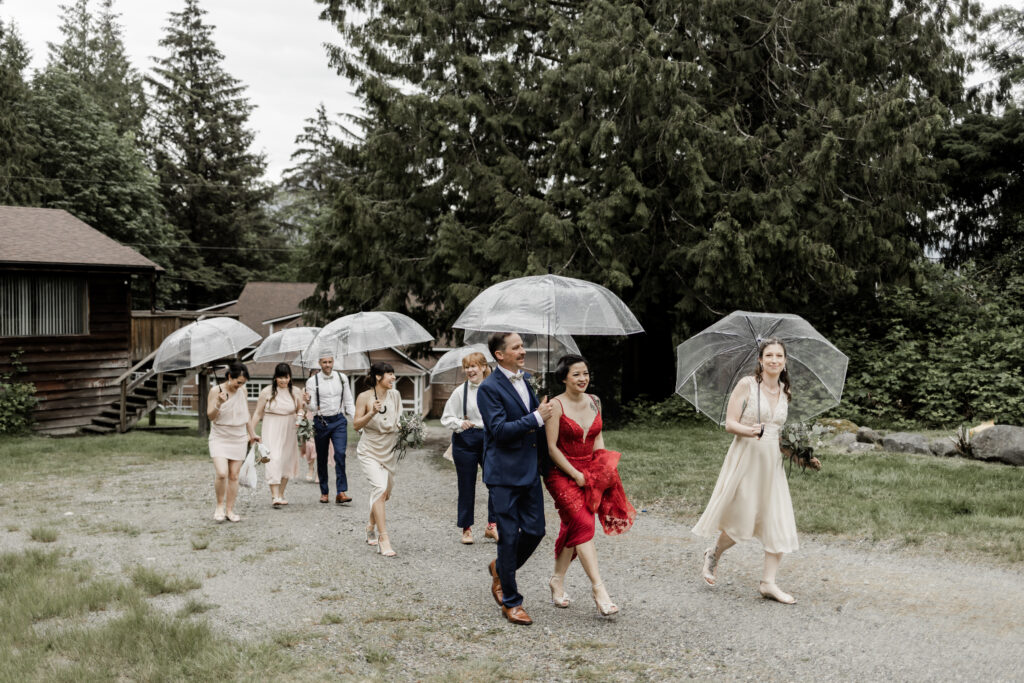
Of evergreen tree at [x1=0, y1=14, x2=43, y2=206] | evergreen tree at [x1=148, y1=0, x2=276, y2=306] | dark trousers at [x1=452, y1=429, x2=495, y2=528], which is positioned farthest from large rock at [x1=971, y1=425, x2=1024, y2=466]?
evergreen tree at [x1=148, y1=0, x2=276, y2=306]

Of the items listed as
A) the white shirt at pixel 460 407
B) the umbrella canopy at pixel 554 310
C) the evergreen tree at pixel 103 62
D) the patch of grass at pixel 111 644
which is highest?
the evergreen tree at pixel 103 62

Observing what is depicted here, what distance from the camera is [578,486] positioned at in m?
6.10

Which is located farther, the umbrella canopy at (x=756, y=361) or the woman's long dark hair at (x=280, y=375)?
the woman's long dark hair at (x=280, y=375)

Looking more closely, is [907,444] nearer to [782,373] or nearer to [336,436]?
[782,373]

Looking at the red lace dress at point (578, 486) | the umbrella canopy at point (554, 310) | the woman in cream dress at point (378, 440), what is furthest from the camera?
the woman in cream dress at point (378, 440)

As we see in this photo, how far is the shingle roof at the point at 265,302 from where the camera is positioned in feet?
140

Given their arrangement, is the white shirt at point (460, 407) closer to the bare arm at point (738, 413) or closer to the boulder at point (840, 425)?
the bare arm at point (738, 413)

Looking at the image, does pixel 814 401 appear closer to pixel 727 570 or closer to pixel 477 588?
pixel 727 570

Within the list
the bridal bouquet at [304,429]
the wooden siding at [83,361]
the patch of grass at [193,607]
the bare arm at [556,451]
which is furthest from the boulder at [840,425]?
the wooden siding at [83,361]

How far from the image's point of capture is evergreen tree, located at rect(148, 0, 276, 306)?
48188mm

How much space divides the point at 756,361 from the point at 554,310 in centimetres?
167

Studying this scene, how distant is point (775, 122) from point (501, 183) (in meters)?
6.53

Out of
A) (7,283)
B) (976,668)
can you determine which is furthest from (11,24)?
(976,668)

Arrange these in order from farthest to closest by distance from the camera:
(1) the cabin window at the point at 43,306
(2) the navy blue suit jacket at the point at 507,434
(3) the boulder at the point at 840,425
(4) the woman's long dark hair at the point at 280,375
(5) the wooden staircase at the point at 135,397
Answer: (5) the wooden staircase at the point at 135,397 < (1) the cabin window at the point at 43,306 < (3) the boulder at the point at 840,425 < (4) the woman's long dark hair at the point at 280,375 < (2) the navy blue suit jacket at the point at 507,434
